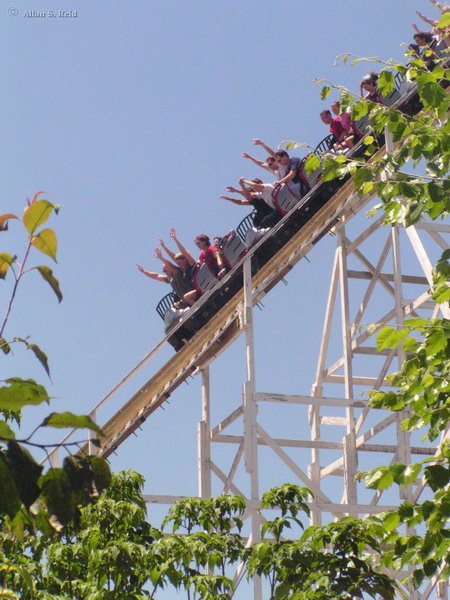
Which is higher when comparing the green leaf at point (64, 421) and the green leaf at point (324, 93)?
the green leaf at point (324, 93)

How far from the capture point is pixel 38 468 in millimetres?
1616

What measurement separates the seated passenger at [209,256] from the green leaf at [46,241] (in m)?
11.6

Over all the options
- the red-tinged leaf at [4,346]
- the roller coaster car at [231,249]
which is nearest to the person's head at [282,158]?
the roller coaster car at [231,249]

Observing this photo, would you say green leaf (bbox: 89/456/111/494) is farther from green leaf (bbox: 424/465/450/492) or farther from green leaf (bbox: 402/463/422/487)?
green leaf (bbox: 424/465/450/492)

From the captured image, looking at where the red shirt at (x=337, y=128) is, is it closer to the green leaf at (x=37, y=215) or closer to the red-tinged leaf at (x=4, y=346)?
the red-tinged leaf at (x=4, y=346)

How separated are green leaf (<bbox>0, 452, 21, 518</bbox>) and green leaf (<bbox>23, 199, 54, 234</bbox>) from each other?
40 centimetres

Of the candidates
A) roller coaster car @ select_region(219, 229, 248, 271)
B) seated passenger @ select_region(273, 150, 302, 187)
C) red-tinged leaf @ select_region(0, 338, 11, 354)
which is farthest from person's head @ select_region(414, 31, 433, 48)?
red-tinged leaf @ select_region(0, 338, 11, 354)

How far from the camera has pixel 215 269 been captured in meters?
13.6

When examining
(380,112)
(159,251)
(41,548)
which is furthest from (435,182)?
(159,251)

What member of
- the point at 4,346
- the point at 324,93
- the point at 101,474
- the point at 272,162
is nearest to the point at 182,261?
the point at 272,162

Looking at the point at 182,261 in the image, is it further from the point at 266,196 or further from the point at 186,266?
the point at 266,196

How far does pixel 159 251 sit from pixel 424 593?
586 centimetres

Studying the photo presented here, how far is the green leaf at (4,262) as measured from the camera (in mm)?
1900

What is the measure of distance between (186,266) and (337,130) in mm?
2420
